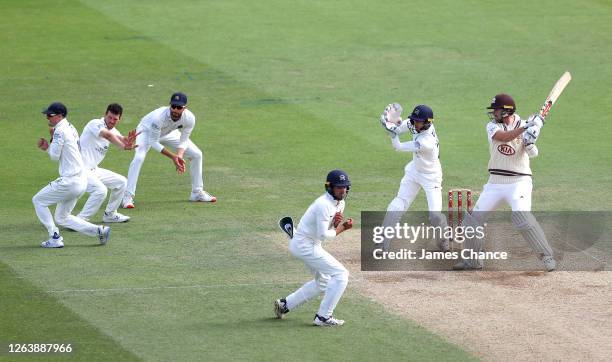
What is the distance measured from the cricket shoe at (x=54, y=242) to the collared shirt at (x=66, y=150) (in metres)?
0.92

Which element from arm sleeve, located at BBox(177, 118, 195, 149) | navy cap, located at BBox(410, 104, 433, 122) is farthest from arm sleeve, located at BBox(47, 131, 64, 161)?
navy cap, located at BBox(410, 104, 433, 122)

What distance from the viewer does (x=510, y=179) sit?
653 inches

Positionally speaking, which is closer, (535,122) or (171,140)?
(535,122)

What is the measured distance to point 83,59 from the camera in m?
29.5

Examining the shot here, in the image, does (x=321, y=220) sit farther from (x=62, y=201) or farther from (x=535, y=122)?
(x=62, y=201)

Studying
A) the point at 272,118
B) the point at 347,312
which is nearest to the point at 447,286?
the point at 347,312

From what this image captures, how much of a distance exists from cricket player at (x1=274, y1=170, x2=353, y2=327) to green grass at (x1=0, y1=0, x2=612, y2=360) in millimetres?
275

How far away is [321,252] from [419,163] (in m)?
3.38

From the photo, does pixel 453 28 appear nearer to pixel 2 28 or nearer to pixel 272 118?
pixel 272 118

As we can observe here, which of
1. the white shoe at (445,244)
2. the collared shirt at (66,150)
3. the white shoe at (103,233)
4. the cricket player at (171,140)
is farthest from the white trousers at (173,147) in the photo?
the white shoe at (445,244)

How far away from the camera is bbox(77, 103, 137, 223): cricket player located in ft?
60.7

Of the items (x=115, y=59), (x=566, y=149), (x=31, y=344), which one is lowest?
(x=31, y=344)

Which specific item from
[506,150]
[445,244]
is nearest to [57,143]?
[445,244]

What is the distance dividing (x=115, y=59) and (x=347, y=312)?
16.2 m
